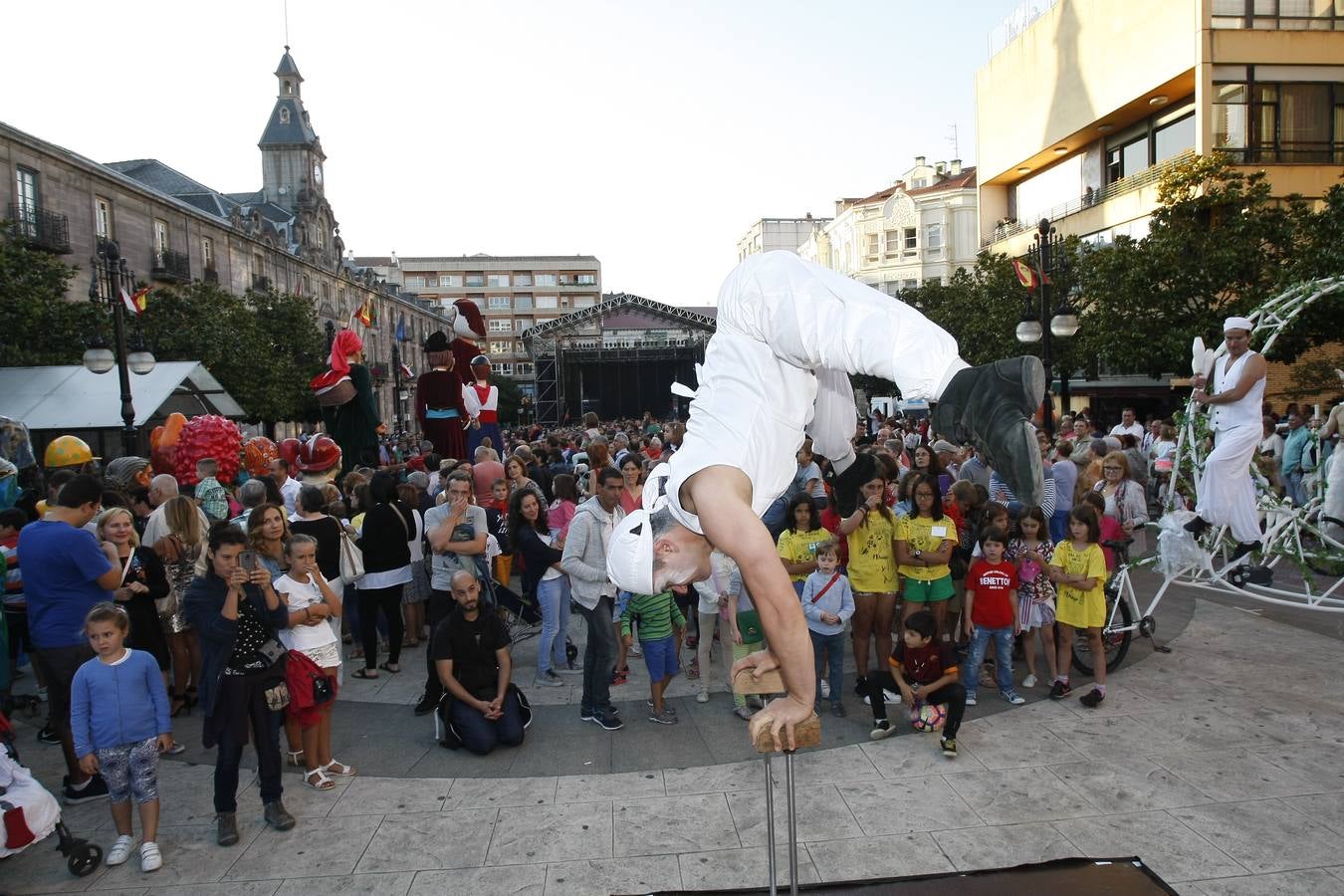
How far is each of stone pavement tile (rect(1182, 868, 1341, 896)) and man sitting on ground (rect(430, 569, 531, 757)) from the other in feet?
12.6

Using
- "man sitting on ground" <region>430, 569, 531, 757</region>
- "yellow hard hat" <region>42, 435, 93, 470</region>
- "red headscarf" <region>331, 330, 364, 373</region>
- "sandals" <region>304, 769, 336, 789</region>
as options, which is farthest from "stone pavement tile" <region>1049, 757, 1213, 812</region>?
"red headscarf" <region>331, 330, 364, 373</region>

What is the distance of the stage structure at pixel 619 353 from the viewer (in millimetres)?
37844

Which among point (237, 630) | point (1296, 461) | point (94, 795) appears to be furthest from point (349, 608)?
point (1296, 461)

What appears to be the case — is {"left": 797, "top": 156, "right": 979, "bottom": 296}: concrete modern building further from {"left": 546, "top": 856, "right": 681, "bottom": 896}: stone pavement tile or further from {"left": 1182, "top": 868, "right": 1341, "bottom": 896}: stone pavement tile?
{"left": 546, "top": 856, "right": 681, "bottom": 896}: stone pavement tile

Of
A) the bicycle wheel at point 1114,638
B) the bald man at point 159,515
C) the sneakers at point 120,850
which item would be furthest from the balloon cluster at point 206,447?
the bicycle wheel at point 1114,638

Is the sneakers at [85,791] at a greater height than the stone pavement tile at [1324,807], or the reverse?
the sneakers at [85,791]

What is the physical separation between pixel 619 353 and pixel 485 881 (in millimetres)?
34521

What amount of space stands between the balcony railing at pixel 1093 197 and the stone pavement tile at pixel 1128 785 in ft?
59.4

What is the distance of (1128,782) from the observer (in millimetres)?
4688

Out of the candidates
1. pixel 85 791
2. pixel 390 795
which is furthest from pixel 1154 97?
pixel 85 791

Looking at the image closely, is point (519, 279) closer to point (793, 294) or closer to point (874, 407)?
point (874, 407)

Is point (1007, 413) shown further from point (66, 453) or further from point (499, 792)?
point (66, 453)

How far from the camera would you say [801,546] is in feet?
20.1

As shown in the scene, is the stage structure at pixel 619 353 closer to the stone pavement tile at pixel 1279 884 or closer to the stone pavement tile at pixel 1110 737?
the stone pavement tile at pixel 1110 737
